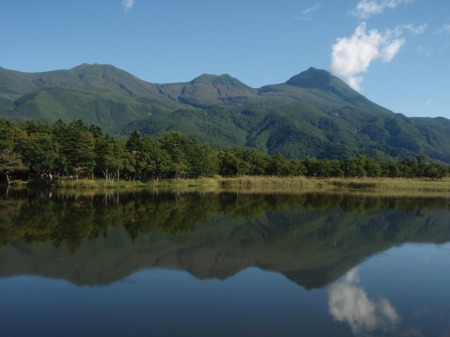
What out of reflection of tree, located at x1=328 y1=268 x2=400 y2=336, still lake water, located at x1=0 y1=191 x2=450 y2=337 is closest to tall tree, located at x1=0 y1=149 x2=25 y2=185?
still lake water, located at x1=0 y1=191 x2=450 y2=337

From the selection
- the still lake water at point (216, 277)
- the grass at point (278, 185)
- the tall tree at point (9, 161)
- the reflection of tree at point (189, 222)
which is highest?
the tall tree at point (9, 161)

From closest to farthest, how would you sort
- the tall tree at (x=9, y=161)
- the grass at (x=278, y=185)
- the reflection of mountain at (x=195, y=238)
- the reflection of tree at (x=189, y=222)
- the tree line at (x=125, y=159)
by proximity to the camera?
1. the reflection of mountain at (x=195, y=238)
2. the reflection of tree at (x=189, y=222)
3. the tall tree at (x=9, y=161)
4. the tree line at (x=125, y=159)
5. the grass at (x=278, y=185)

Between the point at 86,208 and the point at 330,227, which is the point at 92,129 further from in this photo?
the point at 330,227

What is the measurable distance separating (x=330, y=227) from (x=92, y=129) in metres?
62.9

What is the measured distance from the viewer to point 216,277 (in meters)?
16.3

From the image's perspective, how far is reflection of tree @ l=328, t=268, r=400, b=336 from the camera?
11.6 metres

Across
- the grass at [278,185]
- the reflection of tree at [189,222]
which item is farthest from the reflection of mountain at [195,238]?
the grass at [278,185]

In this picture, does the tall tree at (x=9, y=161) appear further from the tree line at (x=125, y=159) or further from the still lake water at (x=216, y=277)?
the still lake water at (x=216, y=277)

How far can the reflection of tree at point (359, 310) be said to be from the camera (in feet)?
38.1

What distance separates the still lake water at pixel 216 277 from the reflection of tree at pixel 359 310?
37 millimetres

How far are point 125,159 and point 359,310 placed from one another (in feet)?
195

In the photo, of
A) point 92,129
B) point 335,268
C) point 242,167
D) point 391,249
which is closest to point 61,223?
point 335,268

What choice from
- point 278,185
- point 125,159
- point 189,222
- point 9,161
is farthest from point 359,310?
point 278,185

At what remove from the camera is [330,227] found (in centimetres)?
2991
